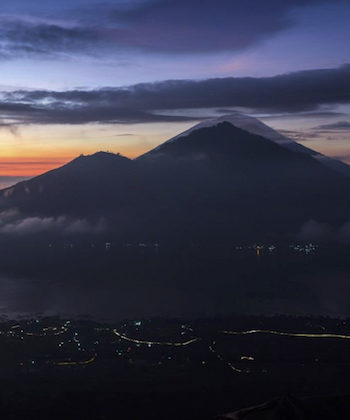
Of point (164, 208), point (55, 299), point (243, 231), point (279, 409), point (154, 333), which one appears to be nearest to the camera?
point (279, 409)

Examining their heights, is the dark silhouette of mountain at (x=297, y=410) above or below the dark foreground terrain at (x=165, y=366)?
above

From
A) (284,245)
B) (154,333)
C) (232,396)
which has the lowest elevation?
(284,245)

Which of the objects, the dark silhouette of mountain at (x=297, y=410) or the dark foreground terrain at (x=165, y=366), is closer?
the dark silhouette of mountain at (x=297, y=410)

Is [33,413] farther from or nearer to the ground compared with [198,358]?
farther from the ground

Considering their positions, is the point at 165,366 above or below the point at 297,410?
below

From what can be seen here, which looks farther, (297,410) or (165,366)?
(165,366)

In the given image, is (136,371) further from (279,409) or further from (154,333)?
(279,409)

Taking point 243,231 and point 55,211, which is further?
point 55,211

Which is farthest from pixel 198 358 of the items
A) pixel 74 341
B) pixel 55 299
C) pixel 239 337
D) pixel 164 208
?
pixel 164 208
